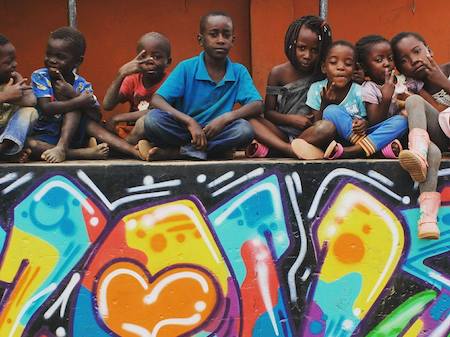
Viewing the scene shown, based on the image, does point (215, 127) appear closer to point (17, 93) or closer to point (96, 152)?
point (96, 152)

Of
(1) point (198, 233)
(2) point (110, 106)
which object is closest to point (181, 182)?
(1) point (198, 233)

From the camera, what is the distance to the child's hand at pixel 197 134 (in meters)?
4.82

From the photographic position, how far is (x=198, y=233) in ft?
15.3

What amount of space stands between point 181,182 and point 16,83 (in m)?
1.20

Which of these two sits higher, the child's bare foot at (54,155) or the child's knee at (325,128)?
the child's knee at (325,128)

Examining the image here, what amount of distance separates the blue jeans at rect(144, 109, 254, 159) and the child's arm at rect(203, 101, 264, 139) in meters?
0.04

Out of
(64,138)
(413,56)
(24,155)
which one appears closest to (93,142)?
(64,138)

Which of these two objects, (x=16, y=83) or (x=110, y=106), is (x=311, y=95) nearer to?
(x=110, y=106)

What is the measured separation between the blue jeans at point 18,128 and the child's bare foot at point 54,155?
153mm

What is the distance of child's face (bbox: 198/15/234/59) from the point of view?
5070 millimetres

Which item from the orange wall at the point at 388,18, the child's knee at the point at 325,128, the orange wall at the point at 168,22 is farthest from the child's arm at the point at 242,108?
the orange wall at the point at 388,18

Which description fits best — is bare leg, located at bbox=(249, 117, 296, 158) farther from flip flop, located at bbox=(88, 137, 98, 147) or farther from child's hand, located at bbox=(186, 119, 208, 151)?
flip flop, located at bbox=(88, 137, 98, 147)

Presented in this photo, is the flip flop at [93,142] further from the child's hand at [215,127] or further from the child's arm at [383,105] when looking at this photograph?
the child's arm at [383,105]

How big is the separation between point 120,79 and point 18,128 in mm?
824
